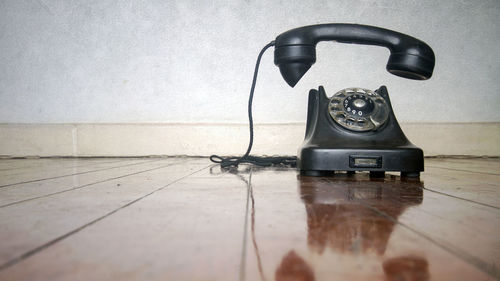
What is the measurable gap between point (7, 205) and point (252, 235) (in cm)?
38

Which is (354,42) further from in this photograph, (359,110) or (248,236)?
(248,236)

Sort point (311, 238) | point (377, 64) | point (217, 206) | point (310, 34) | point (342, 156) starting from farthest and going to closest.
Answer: point (377, 64), point (310, 34), point (342, 156), point (217, 206), point (311, 238)

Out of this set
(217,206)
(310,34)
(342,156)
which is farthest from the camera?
(310,34)

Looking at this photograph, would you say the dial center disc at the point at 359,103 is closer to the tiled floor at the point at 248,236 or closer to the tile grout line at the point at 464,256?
the tiled floor at the point at 248,236

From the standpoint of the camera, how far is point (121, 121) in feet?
5.47

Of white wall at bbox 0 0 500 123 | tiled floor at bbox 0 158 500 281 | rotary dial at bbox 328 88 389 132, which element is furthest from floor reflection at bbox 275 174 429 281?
white wall at bbox 0 0 500 123

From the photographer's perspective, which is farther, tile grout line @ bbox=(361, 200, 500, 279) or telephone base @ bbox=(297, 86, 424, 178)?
telephone base @ bbox=(297, 86, 424, 178)

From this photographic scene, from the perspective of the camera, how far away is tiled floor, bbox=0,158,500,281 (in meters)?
0.22

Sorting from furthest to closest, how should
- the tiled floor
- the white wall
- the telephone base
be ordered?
the white wall → the telephone base → the tiled floor

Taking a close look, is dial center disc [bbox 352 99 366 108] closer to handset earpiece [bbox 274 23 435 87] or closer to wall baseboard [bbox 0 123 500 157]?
handset earpiece [bbox 274 23 435 87]

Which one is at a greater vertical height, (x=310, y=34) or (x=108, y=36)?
(x=108, y=36)

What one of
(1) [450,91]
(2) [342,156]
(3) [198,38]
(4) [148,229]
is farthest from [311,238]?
(1) [450,91]

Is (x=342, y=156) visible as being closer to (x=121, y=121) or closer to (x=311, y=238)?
(x=311, y=238)

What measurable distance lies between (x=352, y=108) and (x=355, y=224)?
0.69m
